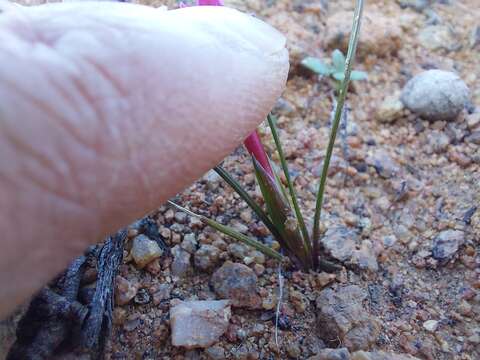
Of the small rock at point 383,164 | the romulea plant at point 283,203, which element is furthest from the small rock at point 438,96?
the romulea plant at point 283,203

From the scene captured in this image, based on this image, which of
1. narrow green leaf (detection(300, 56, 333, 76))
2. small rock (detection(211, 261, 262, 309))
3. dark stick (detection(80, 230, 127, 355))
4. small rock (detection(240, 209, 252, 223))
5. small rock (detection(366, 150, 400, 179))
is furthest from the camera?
narrow green leaf (detection(300, 56, 333, 76))

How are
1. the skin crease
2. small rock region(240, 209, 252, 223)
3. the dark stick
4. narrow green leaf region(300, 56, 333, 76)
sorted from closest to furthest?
the skin crease → the dark stick → small rock region(240, 209, 252, 223) → narrow green leaf region(300, 56, 333, 76)

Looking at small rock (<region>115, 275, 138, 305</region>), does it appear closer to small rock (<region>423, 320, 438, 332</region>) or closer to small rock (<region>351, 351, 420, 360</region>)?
small rock (<region>351, 351, 420, 360</region>)

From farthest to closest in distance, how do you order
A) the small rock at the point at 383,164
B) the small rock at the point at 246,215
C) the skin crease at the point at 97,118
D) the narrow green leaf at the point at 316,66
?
the narrow green leaf at the point at 316,66 < the small rock at the point at 383,164 < the small rock at the point at 246,215 < the skin crease at the point at 97,118

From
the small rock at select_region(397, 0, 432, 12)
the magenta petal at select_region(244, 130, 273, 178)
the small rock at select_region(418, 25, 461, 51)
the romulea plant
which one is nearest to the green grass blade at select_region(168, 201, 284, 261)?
the romulea plant

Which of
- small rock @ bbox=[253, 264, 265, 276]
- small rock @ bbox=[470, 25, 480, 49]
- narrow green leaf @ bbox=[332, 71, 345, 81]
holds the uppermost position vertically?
small rock @ bbox=[470, 25, 480, 49]

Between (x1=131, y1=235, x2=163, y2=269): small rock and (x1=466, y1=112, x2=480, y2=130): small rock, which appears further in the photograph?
(x1=466, y1=112, x2=480, y2=130): small rock

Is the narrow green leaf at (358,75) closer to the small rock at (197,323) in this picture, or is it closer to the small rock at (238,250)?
the small rock at (238,250)
